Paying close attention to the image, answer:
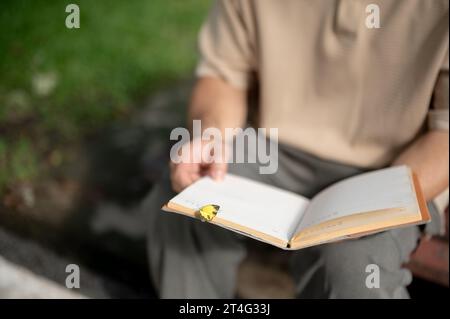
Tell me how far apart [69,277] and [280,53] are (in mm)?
958

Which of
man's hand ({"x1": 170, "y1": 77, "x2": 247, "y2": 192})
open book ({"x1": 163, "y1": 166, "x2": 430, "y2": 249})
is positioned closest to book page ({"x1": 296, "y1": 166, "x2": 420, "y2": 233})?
open book ({"x1": 163, "y1": 166, "x2": 430, "y2": 249})

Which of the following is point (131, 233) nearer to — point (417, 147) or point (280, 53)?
point (280, 53)

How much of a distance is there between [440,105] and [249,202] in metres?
0.54

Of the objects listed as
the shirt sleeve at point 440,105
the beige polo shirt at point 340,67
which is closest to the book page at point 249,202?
the beige polo shirt at point 340,67

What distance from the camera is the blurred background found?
5.57 ft

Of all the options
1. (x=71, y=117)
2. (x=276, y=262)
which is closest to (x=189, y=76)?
(x=71, y=117)

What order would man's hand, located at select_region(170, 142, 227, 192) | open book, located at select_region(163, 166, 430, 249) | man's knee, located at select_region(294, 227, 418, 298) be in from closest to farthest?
open book, located at select_region(163, 166, 430, 249) < man's knee, located at select_region(294, 227, 418, 298) < man's hand, located at select_region(170, 142, 227, 192)

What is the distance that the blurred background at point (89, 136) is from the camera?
1.70 metres

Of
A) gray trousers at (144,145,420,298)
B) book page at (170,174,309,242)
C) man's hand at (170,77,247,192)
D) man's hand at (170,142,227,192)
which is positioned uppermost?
man's hand at (170,77,247,192)

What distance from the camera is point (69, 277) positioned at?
159cm

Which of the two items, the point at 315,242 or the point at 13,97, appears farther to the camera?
the point at 13,97

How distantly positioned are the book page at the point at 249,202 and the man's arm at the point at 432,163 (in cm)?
29

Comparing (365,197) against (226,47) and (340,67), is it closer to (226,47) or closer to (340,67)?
(340,67)

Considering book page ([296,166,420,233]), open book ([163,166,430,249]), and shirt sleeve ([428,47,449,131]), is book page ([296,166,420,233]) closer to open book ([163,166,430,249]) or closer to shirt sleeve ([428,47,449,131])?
open book ([163,166,430,249])
